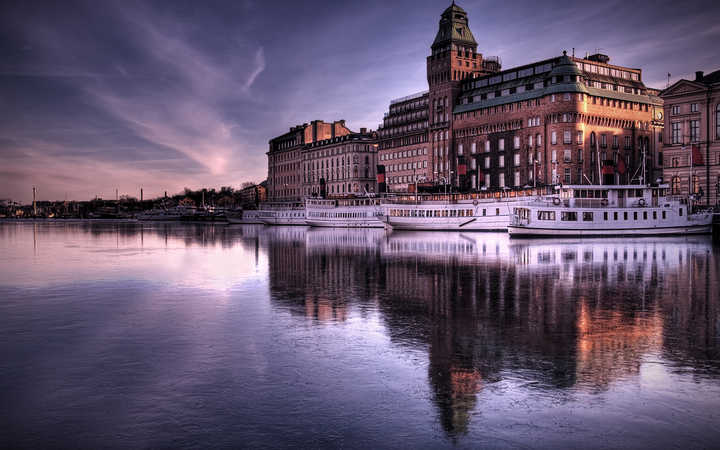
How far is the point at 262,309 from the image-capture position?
1933 cm

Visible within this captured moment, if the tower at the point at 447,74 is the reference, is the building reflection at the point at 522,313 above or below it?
below

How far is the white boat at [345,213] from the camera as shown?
115312 millimetres

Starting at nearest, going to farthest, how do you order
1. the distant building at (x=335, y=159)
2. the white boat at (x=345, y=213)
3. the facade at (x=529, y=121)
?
the facade at (x=529, y=121), the white boat at (x=345, y=213), the distant building at (x=335, y=159)

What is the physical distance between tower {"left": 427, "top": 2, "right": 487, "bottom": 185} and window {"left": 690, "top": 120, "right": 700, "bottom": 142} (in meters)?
52.0

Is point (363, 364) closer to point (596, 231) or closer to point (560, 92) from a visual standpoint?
point (596, 231)

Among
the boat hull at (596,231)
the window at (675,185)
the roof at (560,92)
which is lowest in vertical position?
the boat hull at (596,231)

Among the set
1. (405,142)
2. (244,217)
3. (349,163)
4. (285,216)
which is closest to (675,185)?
(405,142)

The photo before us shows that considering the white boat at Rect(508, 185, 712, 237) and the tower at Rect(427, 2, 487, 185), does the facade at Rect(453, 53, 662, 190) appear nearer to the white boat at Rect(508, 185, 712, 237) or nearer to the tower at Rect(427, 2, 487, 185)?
the tower at Rect(427, 2, 487, 185)

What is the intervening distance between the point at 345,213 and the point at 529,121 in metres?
43.2

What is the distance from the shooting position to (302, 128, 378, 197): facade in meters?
176

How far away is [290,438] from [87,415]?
3.64 metres

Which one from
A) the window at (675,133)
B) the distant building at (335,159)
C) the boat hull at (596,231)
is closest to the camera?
the boat hull at (596,231)

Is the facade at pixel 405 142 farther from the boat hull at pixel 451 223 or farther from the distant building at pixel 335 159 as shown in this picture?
the boat hull at pixel 451 223

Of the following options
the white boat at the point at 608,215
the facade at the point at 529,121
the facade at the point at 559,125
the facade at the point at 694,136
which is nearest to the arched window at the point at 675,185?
the facade at the point at 694,136
